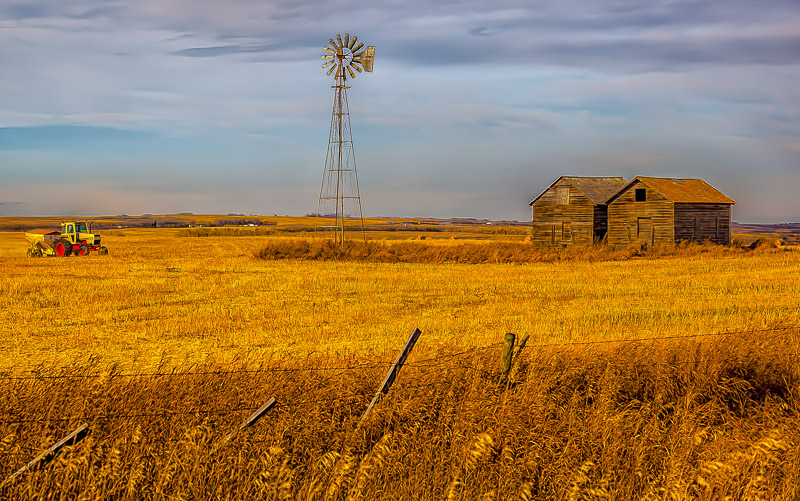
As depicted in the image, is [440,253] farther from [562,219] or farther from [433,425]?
[433,425]

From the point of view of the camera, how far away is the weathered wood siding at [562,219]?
53.6 metres

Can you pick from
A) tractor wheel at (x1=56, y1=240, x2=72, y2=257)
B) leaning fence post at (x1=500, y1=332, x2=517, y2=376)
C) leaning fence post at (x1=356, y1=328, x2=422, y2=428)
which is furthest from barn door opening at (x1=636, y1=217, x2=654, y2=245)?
leaning fence post at (x1=356, y1=328, x2=422, y2=428)

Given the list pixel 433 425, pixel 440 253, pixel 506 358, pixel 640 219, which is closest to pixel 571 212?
pixel 640 219

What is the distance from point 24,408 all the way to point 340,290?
2000 centimetres

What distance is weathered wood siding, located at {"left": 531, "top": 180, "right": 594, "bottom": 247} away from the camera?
53594 millimetres

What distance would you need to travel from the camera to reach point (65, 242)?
155 ft

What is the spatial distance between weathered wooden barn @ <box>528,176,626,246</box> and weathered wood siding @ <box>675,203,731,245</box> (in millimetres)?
5680

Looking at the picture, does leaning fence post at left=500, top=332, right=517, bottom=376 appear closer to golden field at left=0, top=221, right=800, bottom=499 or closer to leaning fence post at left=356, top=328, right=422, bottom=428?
golden field at left=0, top=221, right=800, bottom=499

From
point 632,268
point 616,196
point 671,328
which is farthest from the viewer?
point 616,196

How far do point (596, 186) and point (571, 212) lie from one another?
3532 millimetres

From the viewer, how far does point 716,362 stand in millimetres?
9852

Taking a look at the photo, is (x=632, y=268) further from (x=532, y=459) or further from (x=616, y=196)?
(x=532, y=459)

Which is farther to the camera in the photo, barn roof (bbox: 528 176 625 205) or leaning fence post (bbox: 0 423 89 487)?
barn roof (bbox: 528 176 625 205)

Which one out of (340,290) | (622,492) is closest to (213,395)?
(622,492)
